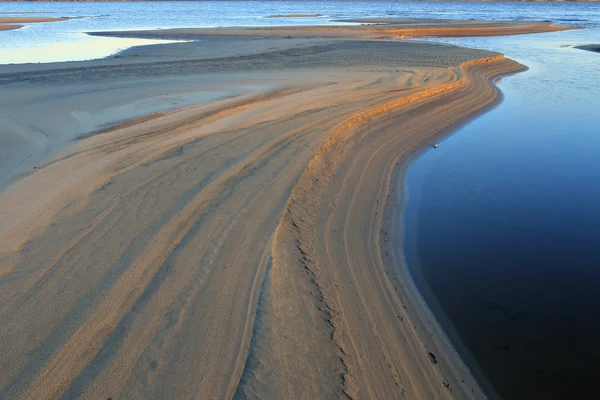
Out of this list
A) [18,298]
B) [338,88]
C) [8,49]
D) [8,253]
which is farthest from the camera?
[8,49]

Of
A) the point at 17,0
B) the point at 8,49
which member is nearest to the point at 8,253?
the point at 8,49

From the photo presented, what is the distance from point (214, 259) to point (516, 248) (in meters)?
4.79

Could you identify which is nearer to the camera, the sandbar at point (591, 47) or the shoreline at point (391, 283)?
the shoreline at point (391, 283)

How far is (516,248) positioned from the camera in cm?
765

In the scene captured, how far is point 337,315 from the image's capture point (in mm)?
5457

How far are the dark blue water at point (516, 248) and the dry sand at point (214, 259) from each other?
454mm

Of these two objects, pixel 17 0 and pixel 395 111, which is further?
pixel 17 0

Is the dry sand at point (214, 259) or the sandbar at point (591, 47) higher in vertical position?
the dry sand at point (214, 259)

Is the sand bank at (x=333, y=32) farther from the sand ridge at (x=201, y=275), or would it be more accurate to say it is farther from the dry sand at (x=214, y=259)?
the sand ridge at (x=201, y=275)

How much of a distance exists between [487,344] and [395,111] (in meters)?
10.7

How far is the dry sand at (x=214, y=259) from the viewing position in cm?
439

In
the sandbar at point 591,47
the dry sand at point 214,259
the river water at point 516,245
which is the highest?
the dry sand at point 214,259

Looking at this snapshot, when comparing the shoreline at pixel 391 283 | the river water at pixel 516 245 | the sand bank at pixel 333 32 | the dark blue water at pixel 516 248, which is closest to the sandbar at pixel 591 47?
the sand bank at pixel 333 32

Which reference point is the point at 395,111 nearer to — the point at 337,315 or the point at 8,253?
the point at 337,315
